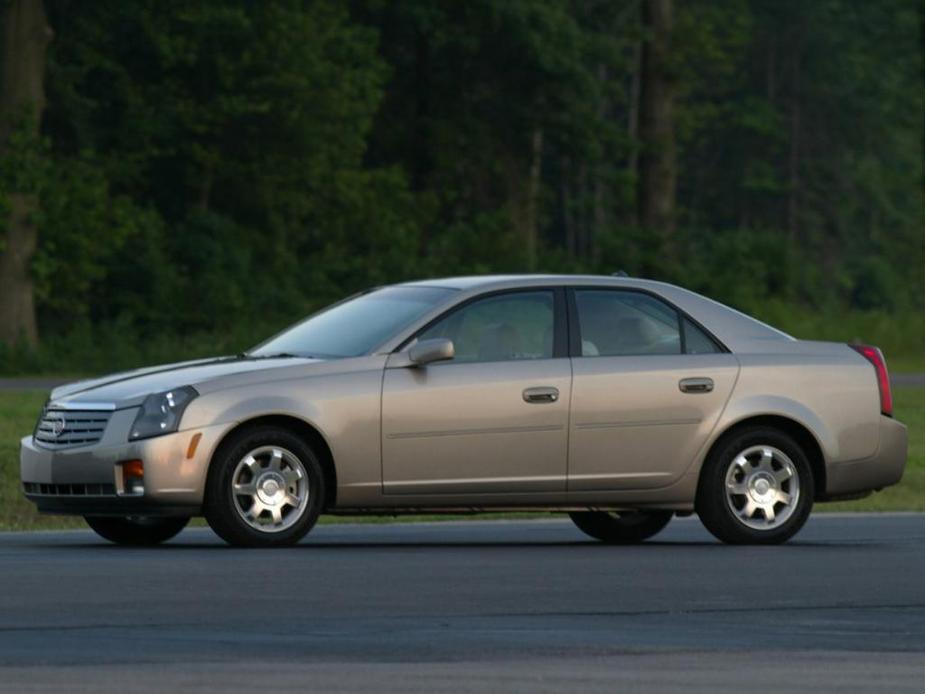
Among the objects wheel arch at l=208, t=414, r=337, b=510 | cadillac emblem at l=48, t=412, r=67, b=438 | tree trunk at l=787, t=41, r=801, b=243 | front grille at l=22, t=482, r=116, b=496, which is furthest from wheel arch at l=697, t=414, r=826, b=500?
tree trunk at l=787, t=41, r=801, b=243

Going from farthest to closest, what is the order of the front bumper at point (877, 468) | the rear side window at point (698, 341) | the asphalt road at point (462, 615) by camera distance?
the front bumper at point (877, 468)
the rear side window at point (698, 341)
the asphalt road at point (462, 615)

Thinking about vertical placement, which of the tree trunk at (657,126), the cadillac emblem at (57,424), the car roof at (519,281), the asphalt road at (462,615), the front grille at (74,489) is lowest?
the asphalt road at (462,615)

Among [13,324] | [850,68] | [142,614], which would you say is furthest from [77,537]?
[850,68]

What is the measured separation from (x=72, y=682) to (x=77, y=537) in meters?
7.56

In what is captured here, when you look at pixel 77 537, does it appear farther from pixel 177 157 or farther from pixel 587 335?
pixel 177 157

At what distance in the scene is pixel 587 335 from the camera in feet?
55.0

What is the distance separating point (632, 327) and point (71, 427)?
3308 mm

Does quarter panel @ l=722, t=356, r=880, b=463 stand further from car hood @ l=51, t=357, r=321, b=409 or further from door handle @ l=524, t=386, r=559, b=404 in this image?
car hood @ l=51, t=357, r=321, b=409

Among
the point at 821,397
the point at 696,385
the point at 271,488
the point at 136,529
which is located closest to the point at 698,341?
the point at 696,385

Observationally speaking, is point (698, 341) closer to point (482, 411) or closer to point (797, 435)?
point (797, 435)

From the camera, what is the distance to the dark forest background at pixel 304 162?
4875cm

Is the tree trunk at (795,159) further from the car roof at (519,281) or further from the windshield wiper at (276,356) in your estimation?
the windshield wiper at (276,356)

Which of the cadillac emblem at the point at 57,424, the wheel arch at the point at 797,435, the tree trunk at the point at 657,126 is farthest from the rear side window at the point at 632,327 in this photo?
the tree trunk at the point at 657,126

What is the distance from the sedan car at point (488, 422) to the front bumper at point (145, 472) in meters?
0.01
